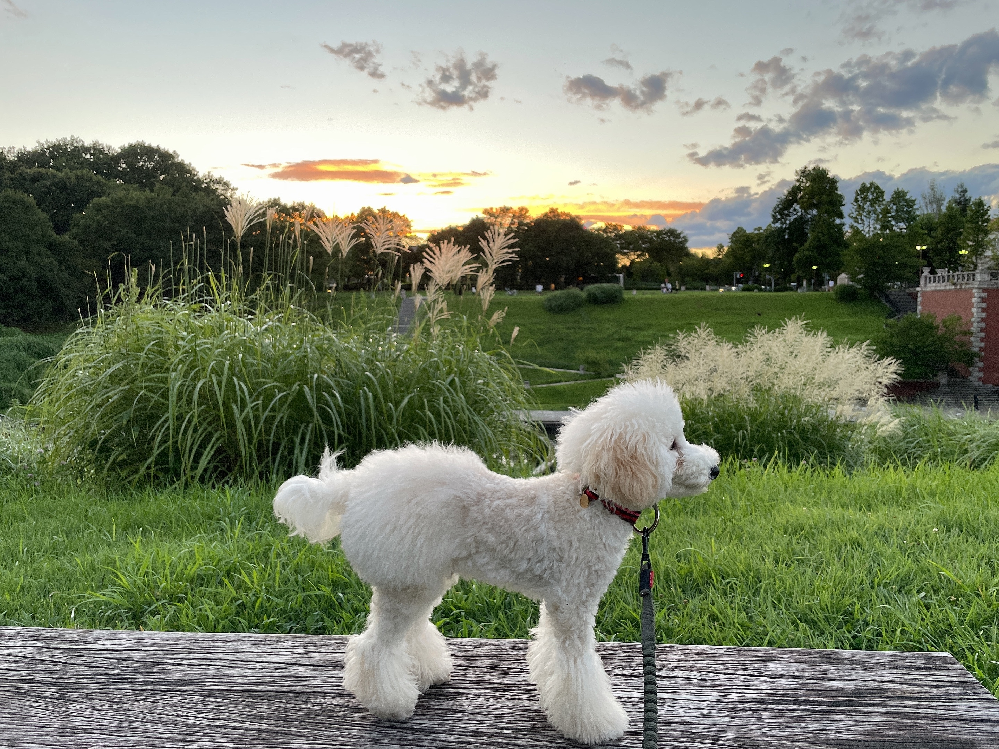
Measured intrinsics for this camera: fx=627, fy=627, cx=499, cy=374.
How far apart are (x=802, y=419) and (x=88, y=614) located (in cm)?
541

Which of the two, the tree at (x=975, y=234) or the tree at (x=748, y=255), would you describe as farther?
the tree at (x=748, y=255)

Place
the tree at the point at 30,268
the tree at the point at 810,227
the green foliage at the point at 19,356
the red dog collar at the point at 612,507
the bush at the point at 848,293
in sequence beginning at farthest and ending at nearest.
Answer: the tree at the point at 810,227 → the bush at the point at 848,293 → the tree at the point at 30,268 → the green foliage at the point at 19,356 → the red dog collar at the point at 612,507

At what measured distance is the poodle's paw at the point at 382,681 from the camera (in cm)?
135

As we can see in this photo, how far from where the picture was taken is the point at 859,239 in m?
31.1

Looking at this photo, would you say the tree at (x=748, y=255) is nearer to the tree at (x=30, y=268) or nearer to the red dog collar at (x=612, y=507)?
the tree at (x=30, y=268)

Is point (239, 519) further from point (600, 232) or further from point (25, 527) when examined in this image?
point (600, 232)

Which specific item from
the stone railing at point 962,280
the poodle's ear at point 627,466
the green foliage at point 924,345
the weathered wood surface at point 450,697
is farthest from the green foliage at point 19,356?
the stone railing at point 962,280

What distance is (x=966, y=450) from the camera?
5586 millimetres

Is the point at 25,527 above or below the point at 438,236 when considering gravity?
below

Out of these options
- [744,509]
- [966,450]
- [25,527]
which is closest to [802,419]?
[966,450]

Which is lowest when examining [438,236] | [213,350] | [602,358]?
[602,358]

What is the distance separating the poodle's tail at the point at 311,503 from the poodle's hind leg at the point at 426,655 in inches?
13.5

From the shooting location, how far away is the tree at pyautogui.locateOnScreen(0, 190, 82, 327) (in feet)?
56.2

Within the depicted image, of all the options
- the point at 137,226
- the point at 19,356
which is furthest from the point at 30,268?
the point at 19,356
